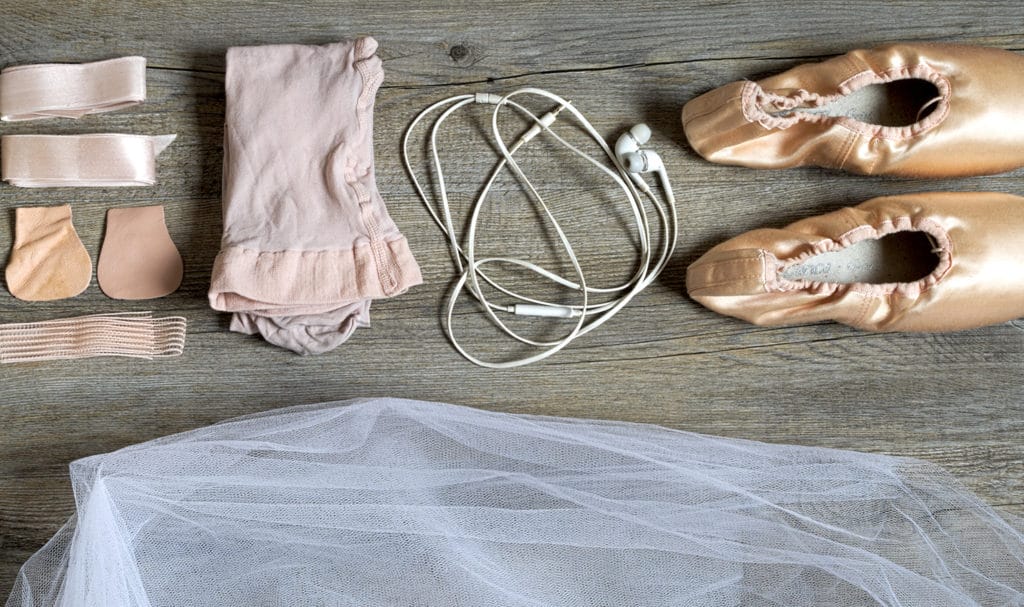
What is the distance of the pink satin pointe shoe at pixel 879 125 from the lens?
3.30ft

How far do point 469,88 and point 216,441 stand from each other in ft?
1.84

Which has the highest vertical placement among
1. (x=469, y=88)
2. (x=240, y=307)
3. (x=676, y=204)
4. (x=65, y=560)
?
(x=469, y=88)

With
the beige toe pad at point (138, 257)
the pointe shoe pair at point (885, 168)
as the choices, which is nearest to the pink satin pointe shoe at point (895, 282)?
the pointe shoe pair at point (885, 168)

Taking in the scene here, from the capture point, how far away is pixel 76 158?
1013mm

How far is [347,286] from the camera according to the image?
0.96 m

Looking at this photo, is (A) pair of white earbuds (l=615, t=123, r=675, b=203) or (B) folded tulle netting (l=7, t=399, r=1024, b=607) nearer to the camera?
(B) folded tulle netting (l=7, t=399, r=1024, b=607)

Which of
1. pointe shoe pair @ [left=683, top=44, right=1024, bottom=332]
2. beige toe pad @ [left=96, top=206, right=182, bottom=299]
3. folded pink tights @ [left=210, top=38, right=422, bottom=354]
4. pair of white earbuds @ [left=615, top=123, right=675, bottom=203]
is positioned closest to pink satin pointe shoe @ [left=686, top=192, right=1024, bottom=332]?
pointe shoe pair @ [left=683, top=44, right=1024, bottom=332]

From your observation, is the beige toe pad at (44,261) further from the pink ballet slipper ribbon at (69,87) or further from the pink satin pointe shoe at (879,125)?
the pink satin pointe shoe at (879,125)

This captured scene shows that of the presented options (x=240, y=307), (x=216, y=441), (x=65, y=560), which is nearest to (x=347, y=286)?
(x=240, y=307)

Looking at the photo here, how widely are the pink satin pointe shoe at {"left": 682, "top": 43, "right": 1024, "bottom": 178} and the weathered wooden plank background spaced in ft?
0.16

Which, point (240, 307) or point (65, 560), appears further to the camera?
point (240, 307)

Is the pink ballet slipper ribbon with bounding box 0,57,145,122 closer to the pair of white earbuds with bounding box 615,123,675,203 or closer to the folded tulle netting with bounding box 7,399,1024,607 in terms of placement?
the folded tulle netting with bounding box 7,399,1024,607

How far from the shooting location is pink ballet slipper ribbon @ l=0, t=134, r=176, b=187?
1.01 m

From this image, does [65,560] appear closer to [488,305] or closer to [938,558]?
[488,305]
